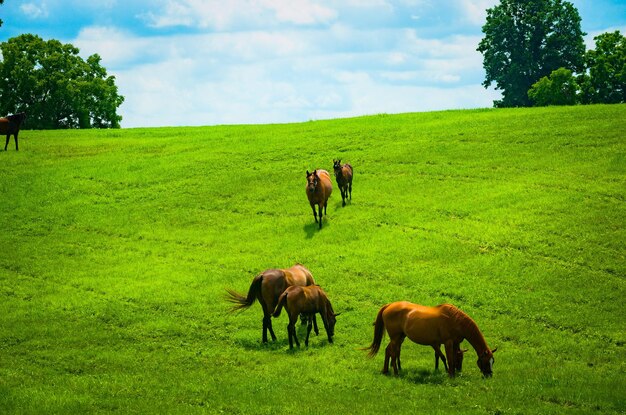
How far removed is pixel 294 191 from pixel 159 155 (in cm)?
1661

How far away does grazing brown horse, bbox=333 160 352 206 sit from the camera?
123 ft

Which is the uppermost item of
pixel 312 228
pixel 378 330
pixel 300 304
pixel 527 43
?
pixel 527 43

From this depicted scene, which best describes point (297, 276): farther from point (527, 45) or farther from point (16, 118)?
point (527, 45)

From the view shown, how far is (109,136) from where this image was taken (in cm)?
6419

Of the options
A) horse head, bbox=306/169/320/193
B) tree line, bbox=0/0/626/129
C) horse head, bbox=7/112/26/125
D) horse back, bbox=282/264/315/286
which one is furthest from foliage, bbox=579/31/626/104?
horse back, bbox=282/264/315/286

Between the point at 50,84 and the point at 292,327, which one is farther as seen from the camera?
the point at 50,84

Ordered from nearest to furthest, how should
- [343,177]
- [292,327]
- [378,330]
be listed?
[378,330], [292,327], [343,177]

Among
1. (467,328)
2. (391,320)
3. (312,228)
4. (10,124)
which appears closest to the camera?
(467,328)

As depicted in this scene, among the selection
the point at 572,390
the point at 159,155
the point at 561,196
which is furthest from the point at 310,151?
the point at 572,390

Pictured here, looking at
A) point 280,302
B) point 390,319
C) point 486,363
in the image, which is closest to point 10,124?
point 280,302

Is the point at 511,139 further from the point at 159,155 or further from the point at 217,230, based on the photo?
the point at 159,155

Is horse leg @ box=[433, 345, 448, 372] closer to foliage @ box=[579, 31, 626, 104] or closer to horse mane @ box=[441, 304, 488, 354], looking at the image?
horse mane @ box=[441, 304, 488, 354]

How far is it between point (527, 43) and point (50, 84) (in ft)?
181

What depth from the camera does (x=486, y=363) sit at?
1794 cm
